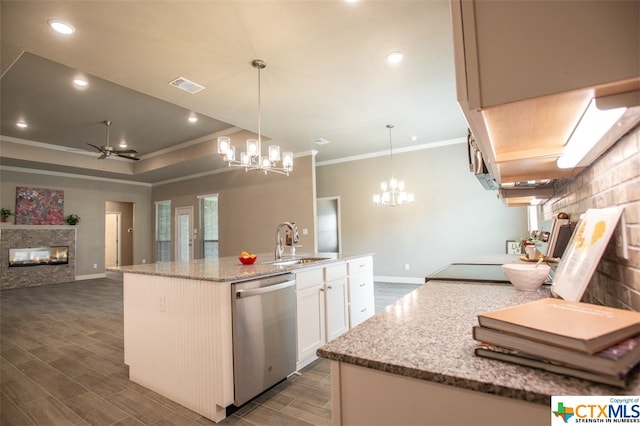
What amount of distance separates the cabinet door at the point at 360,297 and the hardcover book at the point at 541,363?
2.55 meters

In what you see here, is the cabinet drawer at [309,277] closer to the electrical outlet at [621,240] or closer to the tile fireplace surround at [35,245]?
the electrical outlet at [621,240]

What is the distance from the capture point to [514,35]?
0.55m

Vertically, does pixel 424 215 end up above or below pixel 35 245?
above

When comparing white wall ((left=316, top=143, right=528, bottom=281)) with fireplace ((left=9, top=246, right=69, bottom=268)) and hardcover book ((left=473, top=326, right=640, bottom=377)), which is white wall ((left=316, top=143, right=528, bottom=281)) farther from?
fireplace ((left=9, top=246, right=69, bottom=268))

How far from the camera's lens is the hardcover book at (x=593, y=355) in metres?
0.47

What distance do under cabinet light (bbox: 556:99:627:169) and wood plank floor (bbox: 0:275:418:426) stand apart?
1817 mm

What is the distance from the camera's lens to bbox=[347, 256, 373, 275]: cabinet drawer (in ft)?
10.3

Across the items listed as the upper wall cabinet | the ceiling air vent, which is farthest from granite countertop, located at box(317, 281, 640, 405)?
the ceiling air vent

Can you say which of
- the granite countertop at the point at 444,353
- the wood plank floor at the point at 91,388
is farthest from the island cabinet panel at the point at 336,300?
the granite countertop at the point at 444,353

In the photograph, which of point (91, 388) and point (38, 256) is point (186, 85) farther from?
point (38, 256)

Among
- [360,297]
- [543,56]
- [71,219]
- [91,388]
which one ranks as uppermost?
[71,219]

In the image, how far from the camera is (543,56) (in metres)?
0.54

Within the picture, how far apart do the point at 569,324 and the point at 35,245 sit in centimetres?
971

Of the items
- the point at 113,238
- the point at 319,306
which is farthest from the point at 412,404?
the point at 113,238
